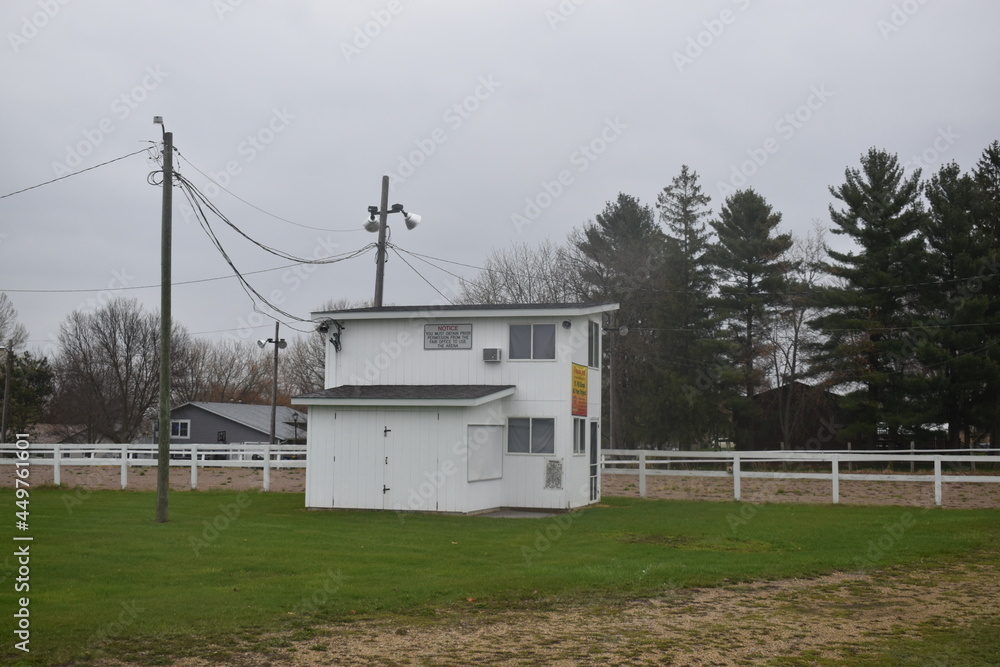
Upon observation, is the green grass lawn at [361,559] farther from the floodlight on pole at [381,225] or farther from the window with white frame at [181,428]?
the window with white frame at [181,428]

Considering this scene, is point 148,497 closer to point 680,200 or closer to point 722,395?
point 722,395

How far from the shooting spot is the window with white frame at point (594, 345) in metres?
23.2

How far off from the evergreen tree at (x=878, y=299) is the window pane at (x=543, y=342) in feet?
87.6

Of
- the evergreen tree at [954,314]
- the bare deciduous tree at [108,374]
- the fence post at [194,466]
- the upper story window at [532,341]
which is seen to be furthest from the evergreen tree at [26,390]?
A: the evergreen tree at [954,314]

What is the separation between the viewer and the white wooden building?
66.1 feet

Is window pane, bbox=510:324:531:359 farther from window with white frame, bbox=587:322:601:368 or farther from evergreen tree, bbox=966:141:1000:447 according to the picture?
evergreen tree, bbox=966:141:1000:447

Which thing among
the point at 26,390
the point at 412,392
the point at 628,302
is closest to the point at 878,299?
the point at 628,302

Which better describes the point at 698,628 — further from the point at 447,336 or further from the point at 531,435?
the point at 447,336

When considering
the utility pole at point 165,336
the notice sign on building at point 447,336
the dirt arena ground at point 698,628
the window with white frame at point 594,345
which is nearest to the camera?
the dirt arena ground at point 698,628

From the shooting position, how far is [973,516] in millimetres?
20406

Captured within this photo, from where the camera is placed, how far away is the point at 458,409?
65.9ft

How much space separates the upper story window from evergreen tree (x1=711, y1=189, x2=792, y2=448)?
28.9 meters

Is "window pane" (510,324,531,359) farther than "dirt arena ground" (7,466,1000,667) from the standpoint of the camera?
Yes

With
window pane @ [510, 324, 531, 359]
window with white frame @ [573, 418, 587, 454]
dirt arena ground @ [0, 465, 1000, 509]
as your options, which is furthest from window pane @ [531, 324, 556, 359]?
dirt arena ground @ [0, 465, 1000, 509]
